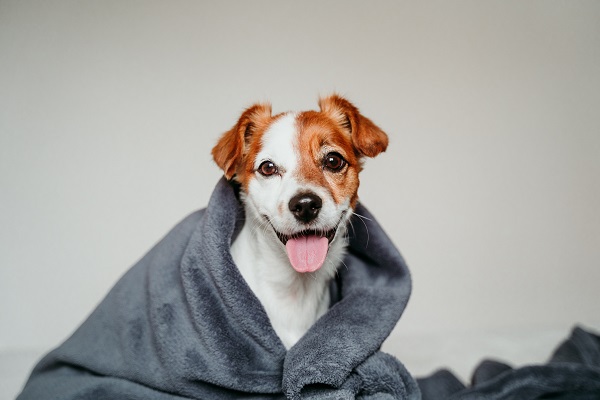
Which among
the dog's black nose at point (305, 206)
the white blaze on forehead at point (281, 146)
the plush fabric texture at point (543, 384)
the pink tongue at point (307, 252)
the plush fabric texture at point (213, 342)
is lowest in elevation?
the plush fabric texture at point (543, 384)

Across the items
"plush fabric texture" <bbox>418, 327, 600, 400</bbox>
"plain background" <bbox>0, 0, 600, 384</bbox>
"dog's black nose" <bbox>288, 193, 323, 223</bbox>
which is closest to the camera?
→ "dog's black nose" <bbox>288, 193, 323, 223</bbox>

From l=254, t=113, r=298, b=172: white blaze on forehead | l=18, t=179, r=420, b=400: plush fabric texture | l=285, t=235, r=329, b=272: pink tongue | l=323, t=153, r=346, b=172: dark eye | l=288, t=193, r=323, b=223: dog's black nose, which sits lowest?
l=18, t=179, r=420, b=400: plush fabric texture

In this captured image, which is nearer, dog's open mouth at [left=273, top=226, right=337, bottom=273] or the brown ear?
dog's open mouth at [left=273, top=226, right=337, bottom=273]

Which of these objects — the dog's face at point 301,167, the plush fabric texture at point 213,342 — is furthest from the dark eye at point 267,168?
the plush fabric texture at point 213,342

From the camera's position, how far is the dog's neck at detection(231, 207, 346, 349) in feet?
4.70

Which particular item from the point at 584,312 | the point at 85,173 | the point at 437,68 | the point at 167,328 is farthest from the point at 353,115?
the point at 584,312

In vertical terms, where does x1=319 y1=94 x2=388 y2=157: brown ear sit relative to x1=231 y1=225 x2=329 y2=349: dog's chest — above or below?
above

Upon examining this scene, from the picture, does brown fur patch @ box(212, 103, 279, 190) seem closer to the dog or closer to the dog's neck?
the dog

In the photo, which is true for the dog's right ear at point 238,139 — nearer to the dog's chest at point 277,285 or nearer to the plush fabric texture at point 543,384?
the dog's chest at point 277,285

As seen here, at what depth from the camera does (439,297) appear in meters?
2.59

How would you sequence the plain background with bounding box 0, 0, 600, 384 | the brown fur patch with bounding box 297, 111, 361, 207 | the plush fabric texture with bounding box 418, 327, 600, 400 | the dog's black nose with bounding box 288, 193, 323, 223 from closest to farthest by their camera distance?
the dog's black nose with bounding box 288, 193, 323, 223
the brown fur patch with bounding box 297, 111, 361, 207
the plush fabric texture with bounding box 418, 327, 600, 400
the plain background with bounding box 0, 0, 600, 384

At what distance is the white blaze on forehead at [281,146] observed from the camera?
1.40 meters

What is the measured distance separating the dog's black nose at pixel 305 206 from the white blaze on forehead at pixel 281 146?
0.49 feet

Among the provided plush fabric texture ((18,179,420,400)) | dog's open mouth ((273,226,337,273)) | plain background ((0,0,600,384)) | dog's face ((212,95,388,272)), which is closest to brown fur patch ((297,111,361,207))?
dog's face ((212,95,388,272))
